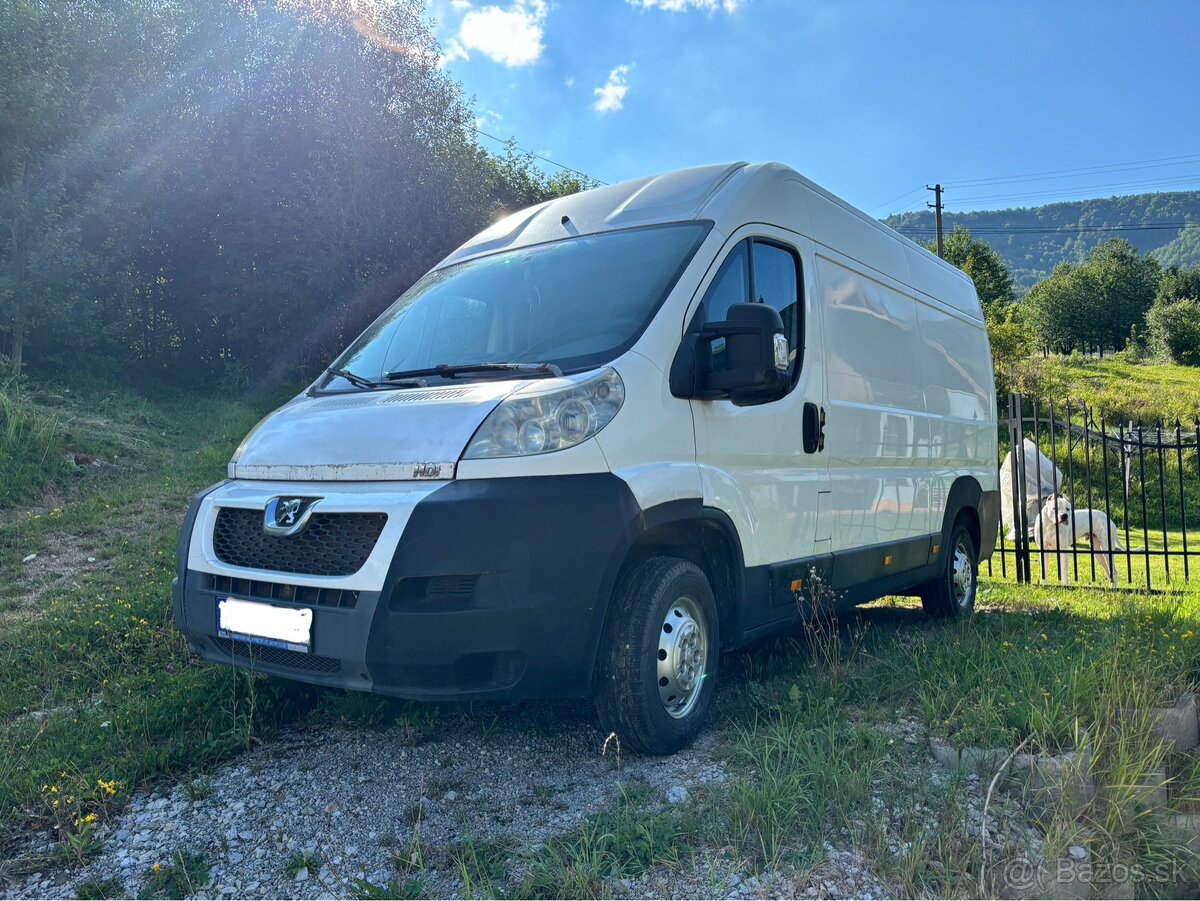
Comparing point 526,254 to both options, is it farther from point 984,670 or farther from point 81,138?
point 81,138

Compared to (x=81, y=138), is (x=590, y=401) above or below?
below

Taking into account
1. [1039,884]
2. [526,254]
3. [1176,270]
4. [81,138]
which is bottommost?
[1039,884]

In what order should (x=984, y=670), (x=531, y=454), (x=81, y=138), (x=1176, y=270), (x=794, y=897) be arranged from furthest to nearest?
(x=1176, y=270), (x=81, y=138), (x=984, y=670), (x=531, y=454), (x=794, y=897)

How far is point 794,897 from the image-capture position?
2312mm

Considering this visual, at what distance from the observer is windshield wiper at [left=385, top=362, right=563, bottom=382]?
3078mm

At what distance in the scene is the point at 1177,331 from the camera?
151 ft

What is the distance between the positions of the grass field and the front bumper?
20.8 inches

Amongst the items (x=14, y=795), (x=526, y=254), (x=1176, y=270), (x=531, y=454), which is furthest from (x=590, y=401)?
(x=1176, y=270)

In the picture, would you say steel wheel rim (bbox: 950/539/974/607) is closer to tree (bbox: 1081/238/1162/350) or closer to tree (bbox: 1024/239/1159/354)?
tree (bbox: 1024/239/1159/354)

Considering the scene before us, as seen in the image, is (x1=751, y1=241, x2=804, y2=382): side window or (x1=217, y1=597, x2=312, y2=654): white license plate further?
(x1=751, y1=241, x2=804, y2=382): side window

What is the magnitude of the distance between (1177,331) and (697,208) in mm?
53255

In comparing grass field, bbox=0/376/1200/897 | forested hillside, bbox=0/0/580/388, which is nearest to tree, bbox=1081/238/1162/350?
forested hillside, bbox=0/0/580/388

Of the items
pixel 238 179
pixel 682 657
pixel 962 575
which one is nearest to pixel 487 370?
pixel 682 657

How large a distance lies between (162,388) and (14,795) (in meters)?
13.3
